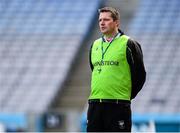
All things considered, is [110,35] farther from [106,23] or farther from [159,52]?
[159,52]

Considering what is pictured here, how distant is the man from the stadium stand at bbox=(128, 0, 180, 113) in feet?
25.7

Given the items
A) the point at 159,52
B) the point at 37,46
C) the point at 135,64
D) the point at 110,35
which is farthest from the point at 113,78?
the point at 37,46

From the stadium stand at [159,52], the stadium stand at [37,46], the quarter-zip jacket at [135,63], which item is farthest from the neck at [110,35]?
the stadium stand at [37,46]

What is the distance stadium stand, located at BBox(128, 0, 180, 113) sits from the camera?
1267cm

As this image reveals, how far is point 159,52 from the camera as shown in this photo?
14008mm

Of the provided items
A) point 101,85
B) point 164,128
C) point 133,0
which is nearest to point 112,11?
point 101,85

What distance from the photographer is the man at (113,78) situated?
4484 millimetres

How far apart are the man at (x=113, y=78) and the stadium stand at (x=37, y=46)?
27.7 ft

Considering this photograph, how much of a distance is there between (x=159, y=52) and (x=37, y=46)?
2.91m

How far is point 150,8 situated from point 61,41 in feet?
7.33

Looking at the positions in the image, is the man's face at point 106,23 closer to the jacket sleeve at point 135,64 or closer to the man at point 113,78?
the man at point 113,78

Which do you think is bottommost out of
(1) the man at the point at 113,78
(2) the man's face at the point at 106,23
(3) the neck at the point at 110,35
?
(1) the man at the point at 113,78

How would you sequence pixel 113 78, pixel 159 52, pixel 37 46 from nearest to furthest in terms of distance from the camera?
pixel 113 78
pixel 159 52
pixel 37 46

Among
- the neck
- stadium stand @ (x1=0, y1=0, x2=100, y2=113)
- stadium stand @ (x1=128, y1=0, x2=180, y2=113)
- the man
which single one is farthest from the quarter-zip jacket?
stadium stand @ (x1=0, y1=0, x2=100, y2=113)
